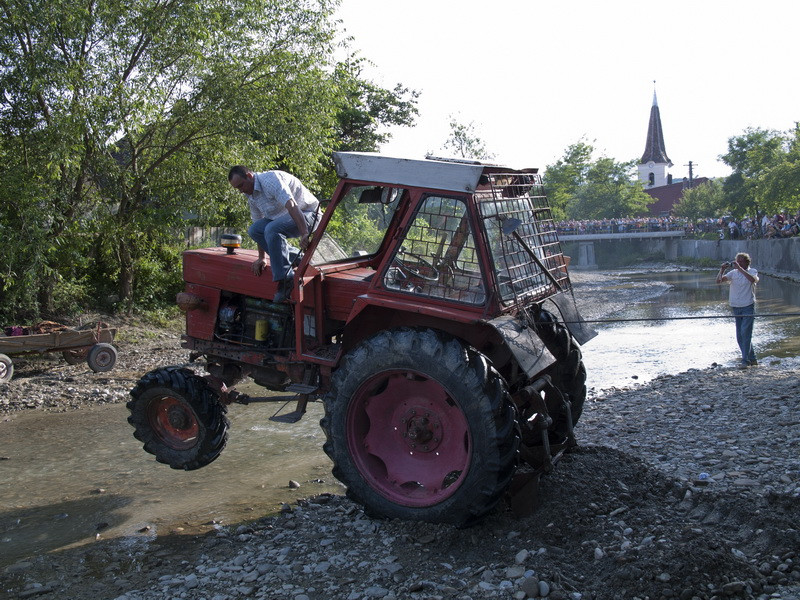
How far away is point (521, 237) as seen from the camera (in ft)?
18.7

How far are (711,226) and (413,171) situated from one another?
2322 inches

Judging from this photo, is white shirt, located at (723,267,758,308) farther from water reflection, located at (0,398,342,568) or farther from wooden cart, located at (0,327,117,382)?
wooden cart, located at (0,327,117,382)

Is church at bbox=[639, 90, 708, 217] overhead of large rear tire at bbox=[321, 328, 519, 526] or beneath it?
overhead

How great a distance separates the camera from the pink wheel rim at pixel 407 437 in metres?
5.14

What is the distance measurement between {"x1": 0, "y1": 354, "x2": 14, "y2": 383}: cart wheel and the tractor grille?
8.21 m

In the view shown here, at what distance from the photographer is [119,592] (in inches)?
183

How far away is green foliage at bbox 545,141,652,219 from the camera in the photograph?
7369 cm

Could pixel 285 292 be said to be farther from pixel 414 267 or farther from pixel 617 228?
pixel 617 228

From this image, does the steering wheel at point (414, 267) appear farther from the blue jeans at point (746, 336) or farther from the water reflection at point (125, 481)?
the blue jeans at point (746, 336)

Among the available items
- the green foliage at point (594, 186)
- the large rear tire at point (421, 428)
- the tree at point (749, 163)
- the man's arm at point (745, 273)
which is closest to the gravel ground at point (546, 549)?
the large rear tire at point (421, 428)

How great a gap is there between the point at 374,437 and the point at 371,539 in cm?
72

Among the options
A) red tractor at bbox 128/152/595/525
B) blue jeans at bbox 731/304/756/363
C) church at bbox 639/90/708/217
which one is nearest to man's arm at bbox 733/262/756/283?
blue jeans at bbox 731/304/756/363

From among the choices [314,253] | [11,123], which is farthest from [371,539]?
[11,123]

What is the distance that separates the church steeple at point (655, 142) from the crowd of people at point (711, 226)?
3683 centimetres
